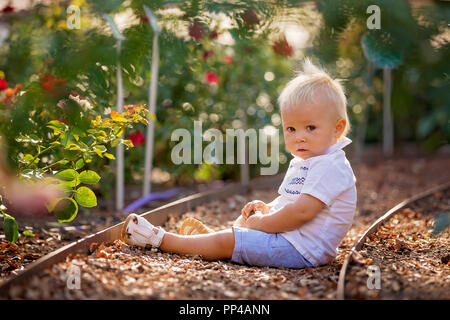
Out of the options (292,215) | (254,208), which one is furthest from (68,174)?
(292,215)

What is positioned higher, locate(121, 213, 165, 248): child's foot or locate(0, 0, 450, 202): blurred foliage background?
locate(0, 0, 450, 202): blurred foliage background

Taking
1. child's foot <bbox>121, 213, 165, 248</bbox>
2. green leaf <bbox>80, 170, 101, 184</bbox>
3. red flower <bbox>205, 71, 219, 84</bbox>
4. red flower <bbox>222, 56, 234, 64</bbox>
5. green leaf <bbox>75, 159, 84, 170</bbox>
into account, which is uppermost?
red flower <bbox>222, 56, 234, 64</bbox>

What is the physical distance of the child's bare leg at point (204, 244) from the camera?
1952 mm

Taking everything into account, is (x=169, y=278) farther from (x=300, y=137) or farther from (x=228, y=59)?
(x=228, y=59)

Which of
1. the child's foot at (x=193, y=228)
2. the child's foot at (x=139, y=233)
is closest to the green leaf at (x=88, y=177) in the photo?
the child's foot at (x=139, y=233)

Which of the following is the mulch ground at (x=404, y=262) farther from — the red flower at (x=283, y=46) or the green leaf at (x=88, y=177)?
the green leaf at (x=88, y=177)

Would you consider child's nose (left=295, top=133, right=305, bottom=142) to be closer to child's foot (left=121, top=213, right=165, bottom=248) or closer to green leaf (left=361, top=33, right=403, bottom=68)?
child's foot (left=121, top=213, right=165, bottom=248)

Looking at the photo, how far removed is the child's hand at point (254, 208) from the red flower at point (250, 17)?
38.7 inches

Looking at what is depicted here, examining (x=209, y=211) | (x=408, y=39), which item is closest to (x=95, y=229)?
(x=209, y=211)

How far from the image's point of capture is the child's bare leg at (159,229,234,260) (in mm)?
1952

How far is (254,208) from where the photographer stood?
2.11m

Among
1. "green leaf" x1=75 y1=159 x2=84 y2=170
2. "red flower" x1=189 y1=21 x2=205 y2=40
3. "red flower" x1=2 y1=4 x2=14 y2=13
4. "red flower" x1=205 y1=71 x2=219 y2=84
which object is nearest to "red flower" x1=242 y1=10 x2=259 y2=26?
"red flower" x1=189 y1=21 x2=205 y2=40

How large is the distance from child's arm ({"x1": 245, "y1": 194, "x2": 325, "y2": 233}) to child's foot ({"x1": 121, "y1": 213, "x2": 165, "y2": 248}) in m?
0.43

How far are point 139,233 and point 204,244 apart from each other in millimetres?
267
